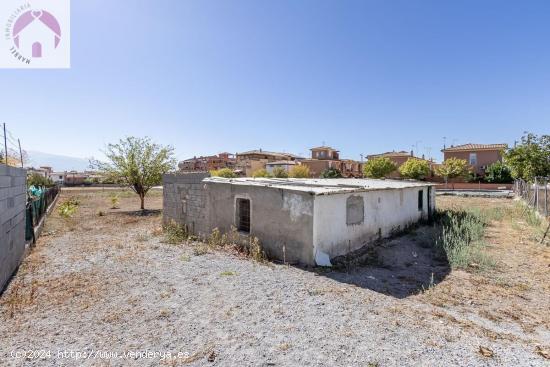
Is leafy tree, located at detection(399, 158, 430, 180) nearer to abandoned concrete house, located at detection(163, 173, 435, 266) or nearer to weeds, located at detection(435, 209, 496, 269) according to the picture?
weeds, located at detection(435, 209, 496, 269)

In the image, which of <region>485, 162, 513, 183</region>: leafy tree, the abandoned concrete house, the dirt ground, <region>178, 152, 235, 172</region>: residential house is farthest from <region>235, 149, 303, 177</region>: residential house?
the dirt ground

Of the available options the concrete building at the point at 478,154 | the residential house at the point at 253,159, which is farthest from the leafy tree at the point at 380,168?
the residential house at the point at 253,159

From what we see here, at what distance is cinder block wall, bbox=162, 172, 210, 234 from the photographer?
38.9 feet

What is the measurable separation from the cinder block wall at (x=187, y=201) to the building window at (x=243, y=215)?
5.75ft

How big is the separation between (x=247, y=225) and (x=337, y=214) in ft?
10.3

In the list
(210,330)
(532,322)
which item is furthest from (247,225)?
(532,322)

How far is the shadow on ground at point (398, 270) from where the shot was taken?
674 cm

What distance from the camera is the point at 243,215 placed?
1032 centimetres

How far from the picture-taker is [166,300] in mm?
5891

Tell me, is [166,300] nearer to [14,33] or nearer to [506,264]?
[506,264]

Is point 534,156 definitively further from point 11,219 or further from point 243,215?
point 11,219

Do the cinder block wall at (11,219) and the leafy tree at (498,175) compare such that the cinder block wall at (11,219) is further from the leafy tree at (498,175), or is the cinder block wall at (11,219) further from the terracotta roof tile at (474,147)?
the terracotta roof tile at (474,147)

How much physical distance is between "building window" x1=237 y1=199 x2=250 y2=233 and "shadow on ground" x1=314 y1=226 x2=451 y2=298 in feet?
10.6

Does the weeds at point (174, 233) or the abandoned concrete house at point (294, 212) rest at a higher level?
the abandoned concrete house at point (294, 212)
